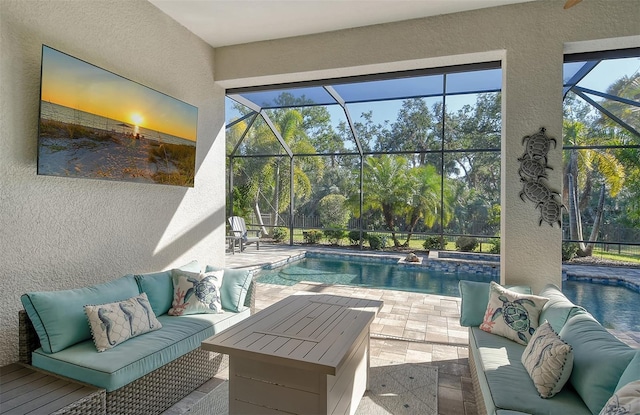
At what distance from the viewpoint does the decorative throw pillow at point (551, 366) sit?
5.81 ft

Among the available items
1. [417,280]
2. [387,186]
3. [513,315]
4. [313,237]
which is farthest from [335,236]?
[513,315]

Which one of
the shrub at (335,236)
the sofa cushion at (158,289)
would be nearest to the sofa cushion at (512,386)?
the sofa cushion at (158,289)

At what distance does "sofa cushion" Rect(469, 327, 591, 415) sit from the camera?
1.69 metres

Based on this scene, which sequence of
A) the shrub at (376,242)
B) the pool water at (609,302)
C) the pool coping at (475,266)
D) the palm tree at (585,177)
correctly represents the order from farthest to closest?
the shrub at (376,242) → the palm tree at (585,177) → the pool coping at (475,266) → the pool water at (609,302)

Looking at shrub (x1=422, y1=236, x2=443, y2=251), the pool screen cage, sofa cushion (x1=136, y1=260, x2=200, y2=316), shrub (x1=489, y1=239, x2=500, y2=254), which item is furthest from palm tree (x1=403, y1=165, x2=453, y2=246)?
sofa cushion (x1=136, y1=260, x2=200, y2=316)

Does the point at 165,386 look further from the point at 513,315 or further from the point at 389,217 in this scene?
the point at 389,217

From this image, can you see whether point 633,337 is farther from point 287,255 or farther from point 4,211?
point 287,255

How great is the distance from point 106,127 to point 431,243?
33.2ft

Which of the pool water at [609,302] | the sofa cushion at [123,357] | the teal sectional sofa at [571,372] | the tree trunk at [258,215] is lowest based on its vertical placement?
the pool water at [609,302]

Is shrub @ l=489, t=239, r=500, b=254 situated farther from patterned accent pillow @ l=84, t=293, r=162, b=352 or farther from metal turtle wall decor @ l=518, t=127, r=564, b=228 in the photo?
patterned accent pillow @ l=84, t=293, r=162, b=352

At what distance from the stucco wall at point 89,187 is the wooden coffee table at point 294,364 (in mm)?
1542

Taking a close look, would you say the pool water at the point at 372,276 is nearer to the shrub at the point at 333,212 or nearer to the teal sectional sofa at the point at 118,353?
the shrub at the point at 333,212

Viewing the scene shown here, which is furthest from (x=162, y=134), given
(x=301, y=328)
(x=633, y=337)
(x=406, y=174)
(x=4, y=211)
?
(x=406, y=174)

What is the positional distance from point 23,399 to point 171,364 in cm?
79
